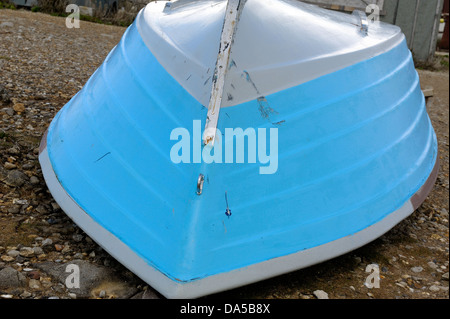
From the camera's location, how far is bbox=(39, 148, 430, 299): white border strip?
82.5 inches

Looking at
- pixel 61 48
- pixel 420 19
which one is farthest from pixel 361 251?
pixel 420 19

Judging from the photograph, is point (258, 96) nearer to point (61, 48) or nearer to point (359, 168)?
point (359, 168)

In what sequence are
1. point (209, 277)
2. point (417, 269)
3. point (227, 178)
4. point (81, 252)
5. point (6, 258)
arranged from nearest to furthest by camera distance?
point (209, 277) < point (227, 178) < point (6, 258) < point (81, 252) < point (417, 269)

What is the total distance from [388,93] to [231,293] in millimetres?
1303

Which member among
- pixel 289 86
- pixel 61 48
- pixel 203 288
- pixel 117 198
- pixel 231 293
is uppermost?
pixel 289 86

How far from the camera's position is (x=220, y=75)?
230 centimetres

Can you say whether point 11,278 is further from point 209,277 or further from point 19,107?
point 19,107

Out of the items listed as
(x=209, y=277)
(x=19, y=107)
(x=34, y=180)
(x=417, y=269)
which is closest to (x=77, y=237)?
(x=34, y=180)

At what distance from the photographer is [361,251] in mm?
2846

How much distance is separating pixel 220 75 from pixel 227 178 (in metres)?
0.43

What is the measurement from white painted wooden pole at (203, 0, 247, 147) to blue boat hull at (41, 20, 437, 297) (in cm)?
5

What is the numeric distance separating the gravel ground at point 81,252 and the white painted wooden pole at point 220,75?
26.3 inches

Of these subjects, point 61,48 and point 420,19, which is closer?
point 61,48

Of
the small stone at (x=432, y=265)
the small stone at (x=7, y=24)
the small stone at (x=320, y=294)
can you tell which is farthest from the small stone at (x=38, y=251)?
the small stone at (x=7, y=24)
